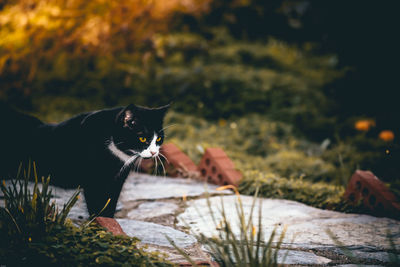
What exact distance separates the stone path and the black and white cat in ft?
0.75

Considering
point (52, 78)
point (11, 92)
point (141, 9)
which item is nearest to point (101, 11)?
point (141, 9)

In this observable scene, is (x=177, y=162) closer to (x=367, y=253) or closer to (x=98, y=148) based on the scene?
(x=98, y=148)

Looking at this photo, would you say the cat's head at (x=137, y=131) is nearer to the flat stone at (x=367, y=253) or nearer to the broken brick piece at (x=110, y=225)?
the broken brick piece at (x=110, y=225)

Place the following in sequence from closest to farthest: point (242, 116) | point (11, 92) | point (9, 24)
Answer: point (9, 24) < point (11, 92) < point (242, 116)

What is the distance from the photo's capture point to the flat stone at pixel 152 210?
8.52ft

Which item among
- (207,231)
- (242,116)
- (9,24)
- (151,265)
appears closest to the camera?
(151,265)

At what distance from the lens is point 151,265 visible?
161 cm

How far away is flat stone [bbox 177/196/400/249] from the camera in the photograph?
2201mm

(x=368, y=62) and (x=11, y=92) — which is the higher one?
(x=368, y=62)

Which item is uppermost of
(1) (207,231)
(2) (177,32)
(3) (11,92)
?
(2) (177,32)

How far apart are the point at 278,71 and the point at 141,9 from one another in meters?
2.50

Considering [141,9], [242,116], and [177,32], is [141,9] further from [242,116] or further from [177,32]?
[242,116]

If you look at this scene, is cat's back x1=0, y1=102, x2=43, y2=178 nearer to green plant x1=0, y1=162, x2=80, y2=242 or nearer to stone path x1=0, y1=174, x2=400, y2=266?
stone path x1=0, y1=174, x2=400, y2=266

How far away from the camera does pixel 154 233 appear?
7.25 feet
